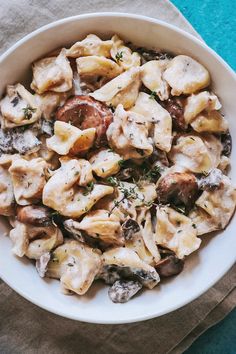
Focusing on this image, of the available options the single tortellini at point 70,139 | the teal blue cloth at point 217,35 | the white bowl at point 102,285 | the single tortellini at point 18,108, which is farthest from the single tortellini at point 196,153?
the teal blue cloth at point 217,35

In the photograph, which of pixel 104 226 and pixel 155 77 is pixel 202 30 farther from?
pixel 104 226

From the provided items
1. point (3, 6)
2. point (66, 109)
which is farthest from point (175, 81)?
point (3, 6)

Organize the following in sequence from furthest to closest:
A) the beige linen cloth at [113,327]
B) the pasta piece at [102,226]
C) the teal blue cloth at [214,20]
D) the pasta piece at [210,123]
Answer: the teal blue cloth at [214,20] < the beige linen cloth at [113,327] < the pasta piece at [210,123] < the pasta piece at [102,226]

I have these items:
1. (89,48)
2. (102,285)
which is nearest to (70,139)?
(89,48)

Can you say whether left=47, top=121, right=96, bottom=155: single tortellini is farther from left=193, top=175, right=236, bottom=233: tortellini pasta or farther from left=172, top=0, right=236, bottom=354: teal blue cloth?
left=172, top=0, right=236, bottom=354: teal blue cloth

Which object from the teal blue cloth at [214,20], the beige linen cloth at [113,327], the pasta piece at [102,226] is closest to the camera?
the pasta piece at [102,226]

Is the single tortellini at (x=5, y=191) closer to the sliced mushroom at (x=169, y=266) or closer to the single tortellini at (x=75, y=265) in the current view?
the single tortellini at (x=75, y=265)

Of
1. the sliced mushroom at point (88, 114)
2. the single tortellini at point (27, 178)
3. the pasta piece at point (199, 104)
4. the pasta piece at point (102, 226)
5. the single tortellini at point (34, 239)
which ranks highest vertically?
the pasta piece at point (199, 104)
